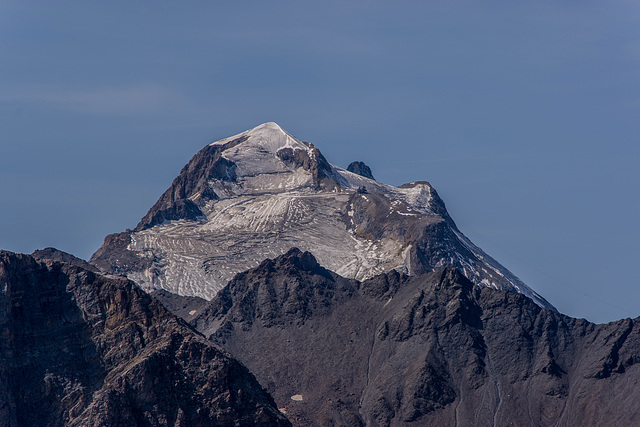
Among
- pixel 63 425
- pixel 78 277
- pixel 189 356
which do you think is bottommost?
pixel 63 425

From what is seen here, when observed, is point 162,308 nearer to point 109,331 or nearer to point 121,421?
point 109,331

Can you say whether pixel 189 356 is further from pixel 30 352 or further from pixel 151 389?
pixel 30 352

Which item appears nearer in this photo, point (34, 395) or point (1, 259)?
point (34, 395)

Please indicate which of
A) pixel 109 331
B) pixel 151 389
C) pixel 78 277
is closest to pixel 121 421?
pixel 151 389

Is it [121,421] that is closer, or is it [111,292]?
[121,421]

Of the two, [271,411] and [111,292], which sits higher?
[111,292]

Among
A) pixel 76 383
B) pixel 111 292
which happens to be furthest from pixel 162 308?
pixel 76 383
